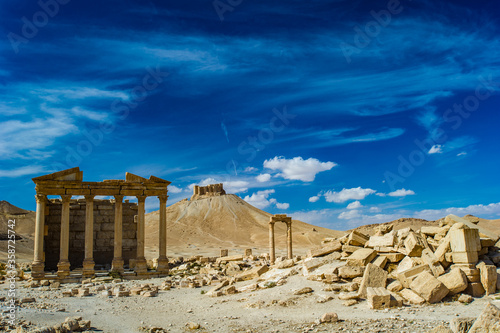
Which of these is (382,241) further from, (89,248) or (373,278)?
(89,248)

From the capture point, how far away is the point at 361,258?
15805mm

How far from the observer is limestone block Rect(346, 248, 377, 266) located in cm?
1576

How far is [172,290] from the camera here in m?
19.8

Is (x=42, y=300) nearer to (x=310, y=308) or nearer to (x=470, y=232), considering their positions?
(x=310, y=308)

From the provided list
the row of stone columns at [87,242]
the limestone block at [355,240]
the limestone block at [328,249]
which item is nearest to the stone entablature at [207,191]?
the row of stone columns at [87,242]

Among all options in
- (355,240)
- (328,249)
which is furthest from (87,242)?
(355,240)

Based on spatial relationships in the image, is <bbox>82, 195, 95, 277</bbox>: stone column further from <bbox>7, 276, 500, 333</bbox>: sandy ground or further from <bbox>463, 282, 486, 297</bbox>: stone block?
<bbox>463, 282, 486, 297</bbox>: stone block

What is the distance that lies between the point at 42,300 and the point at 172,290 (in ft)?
17.9

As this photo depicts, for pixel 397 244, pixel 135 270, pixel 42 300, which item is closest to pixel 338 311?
pixel 397 244

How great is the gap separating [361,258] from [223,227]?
226ft

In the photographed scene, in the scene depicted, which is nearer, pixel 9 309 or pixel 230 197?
pixel 9 309

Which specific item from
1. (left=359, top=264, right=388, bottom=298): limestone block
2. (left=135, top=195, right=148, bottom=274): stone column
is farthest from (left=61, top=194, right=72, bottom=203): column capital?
(left=359, top=264, right=388, bottom=298): limestone block

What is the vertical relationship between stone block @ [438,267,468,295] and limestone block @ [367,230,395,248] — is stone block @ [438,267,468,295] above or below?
below

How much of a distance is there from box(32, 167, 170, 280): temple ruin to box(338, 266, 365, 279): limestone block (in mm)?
13135
